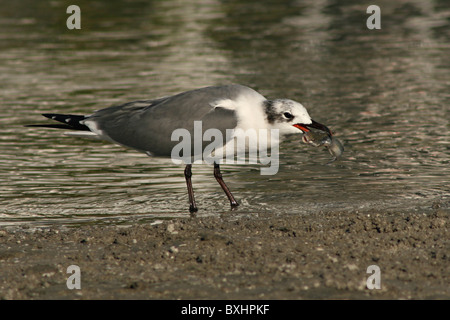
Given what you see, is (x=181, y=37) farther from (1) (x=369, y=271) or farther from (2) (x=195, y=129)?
(1) (x=369, y=271)

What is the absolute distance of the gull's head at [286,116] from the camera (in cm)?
787

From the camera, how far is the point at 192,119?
8125 mm

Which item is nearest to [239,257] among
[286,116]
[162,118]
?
[286,116]

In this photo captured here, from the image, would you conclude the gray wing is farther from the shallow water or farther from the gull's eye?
the shallow water

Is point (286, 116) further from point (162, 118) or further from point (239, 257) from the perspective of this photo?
point (239, 257)

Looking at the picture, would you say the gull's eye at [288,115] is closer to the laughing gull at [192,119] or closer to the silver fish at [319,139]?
the laughing gull at [192,119]

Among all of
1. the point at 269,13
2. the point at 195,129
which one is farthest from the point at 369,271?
the point at 269,13

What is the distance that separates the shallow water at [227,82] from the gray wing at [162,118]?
61 centimetres

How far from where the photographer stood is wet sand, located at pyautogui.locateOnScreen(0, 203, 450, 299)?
18.4 ft

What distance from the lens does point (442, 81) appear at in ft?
49.6

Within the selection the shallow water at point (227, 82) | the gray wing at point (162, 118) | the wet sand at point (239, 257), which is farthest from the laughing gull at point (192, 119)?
the wet sand at point (239, 257)

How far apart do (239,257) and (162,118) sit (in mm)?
2428

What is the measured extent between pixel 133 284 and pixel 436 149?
569cm

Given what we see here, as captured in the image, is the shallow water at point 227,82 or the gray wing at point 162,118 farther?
the shallow water at point 227,82
